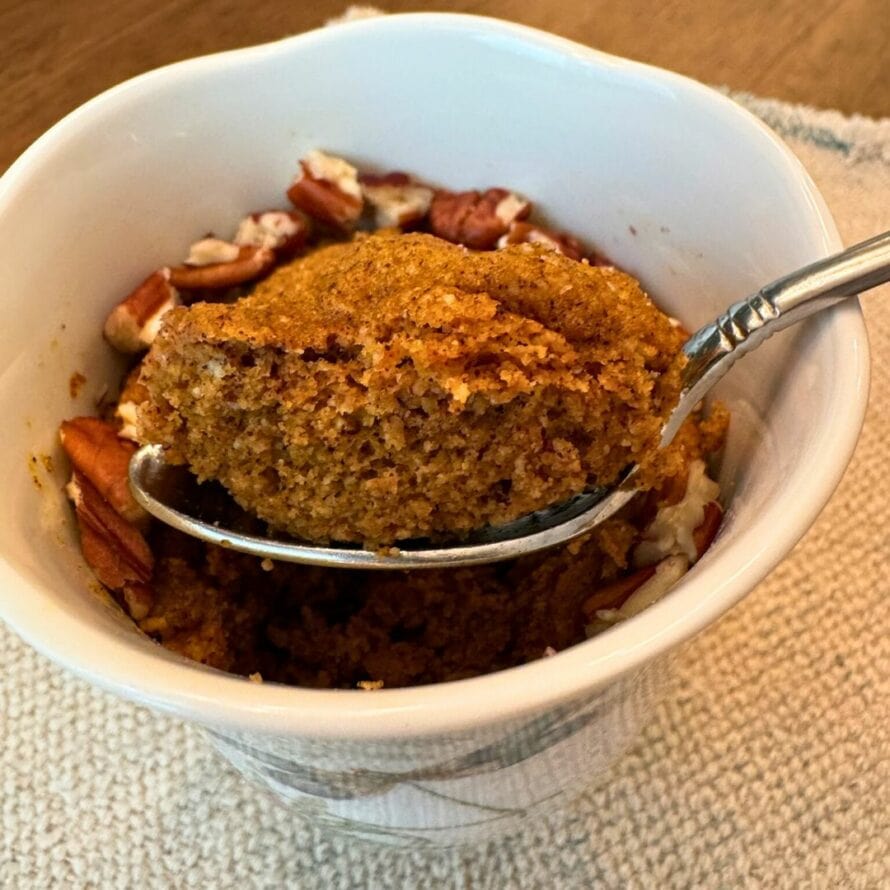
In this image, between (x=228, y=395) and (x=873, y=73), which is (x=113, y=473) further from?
(x=873, y=73)

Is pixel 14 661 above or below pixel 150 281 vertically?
below

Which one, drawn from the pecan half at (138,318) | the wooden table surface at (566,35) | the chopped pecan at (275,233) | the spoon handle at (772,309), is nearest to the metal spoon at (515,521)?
the spoon handle at (772,309)

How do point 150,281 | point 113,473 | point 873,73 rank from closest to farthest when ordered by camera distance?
point 113,473 → point 150,281 → point 873,73

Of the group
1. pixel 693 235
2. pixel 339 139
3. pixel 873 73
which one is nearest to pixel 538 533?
pixel 693 235

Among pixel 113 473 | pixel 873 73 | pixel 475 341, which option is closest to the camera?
pixel 475 341

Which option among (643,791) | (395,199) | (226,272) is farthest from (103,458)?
(643,791)

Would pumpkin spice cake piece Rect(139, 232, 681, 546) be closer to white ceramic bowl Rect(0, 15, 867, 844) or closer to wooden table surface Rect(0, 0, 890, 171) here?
white ceramic bowl Rect(0, 15, 867, 844)

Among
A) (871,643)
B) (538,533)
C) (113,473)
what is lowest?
(871,643)
